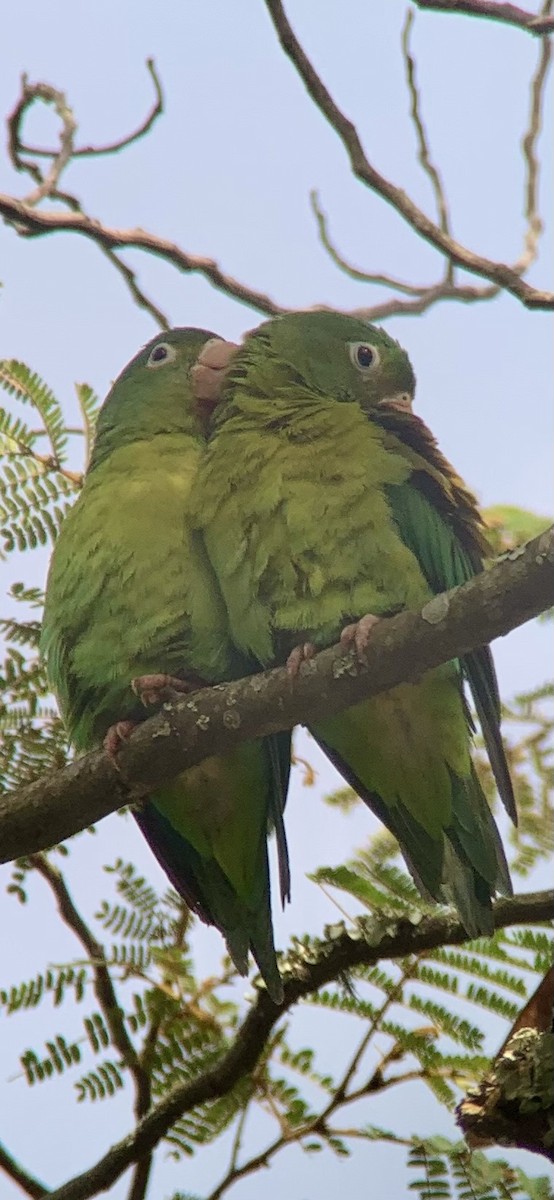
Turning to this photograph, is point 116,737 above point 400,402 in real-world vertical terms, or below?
below

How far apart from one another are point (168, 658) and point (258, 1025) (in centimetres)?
77

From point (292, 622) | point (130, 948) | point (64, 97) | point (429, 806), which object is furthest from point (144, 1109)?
point (64, 97)

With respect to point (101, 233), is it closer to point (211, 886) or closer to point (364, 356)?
point (364, 356)

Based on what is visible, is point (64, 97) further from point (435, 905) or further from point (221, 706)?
point (435, 905)

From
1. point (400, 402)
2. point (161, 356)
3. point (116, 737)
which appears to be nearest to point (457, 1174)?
point (116, 737)

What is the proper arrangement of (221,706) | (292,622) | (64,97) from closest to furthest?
(221,706) → (292,622) → (64,97)

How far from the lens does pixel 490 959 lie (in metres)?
2.47

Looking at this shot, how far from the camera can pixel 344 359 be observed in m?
2.85

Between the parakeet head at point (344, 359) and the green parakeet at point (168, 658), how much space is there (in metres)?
0.32

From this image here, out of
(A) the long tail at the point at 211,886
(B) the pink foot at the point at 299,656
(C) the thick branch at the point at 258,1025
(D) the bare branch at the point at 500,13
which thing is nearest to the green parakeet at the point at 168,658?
(A) the long tail at the point at 211,886

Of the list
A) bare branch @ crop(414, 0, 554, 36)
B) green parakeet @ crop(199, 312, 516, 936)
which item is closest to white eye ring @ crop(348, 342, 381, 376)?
green parakeet @ crop(199, 312, 516, 936)

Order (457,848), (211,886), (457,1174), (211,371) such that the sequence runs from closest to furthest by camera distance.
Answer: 1. (457,1174)
2. (457,848)
3. (211,886)
4. (211,371)

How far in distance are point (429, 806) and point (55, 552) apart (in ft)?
3.32

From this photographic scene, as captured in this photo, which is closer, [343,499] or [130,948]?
[343,499]
